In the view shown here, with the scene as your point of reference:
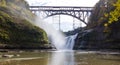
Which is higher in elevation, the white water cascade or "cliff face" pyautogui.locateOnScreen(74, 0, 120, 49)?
"cliff face" pyautogui.locateOnScreen(74, 0, 120, 49)

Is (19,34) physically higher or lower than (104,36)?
higher

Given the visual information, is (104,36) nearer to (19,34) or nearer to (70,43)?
(70,43)

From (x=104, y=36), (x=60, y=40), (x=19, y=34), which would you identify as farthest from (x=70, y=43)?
(x=19, y=34)

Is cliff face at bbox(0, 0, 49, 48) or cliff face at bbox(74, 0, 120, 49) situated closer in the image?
cliff face at bbox(0, 0, 49, 48)

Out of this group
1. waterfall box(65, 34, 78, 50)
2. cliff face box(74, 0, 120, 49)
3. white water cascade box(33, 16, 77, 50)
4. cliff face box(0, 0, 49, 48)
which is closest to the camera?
cliff face box(0, 0, 49, 48)

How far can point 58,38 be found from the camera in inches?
5020

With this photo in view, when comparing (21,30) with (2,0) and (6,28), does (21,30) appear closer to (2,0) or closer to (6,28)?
(6,28)

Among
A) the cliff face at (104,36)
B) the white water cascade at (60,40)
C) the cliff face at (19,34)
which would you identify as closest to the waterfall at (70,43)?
the white water cascade at (60,40)

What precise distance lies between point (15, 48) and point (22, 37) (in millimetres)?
5381

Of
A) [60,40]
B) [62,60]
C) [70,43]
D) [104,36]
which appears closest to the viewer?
[62,60]

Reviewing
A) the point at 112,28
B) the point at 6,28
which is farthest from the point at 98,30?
the point at 6,28

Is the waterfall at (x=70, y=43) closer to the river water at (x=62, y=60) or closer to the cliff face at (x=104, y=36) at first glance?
the cliff face at (x=104, y=36)

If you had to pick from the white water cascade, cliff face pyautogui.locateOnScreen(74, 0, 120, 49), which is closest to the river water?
cliff face pyautogui.locateOnScreen(74, 0, 120, 49)

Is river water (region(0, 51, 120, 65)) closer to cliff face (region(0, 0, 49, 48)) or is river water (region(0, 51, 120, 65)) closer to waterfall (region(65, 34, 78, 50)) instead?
cliff face (region(0, 0, 49, 48))
